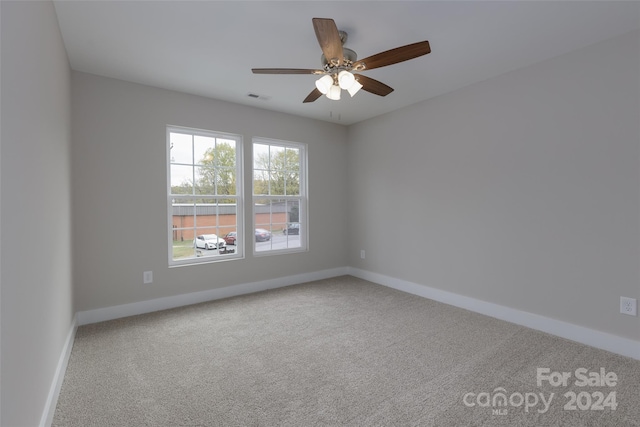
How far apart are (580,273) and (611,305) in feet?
1.00

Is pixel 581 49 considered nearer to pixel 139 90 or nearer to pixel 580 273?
pixel 580 273

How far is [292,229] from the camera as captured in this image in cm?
470

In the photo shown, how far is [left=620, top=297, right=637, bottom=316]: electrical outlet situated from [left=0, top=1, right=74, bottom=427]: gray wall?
375cm

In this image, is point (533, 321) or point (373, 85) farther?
point (533, 321)

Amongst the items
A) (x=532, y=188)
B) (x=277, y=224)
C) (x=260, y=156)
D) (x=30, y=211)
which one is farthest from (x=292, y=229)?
(x=30, y=211)

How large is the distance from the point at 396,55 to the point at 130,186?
295cm

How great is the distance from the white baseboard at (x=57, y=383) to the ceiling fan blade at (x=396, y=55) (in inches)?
110

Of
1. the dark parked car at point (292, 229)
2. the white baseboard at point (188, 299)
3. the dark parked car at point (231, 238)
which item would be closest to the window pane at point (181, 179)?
the dark parked car at point (231, 238)

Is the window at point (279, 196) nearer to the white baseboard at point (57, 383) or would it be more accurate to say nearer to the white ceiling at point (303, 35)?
the white ceiling at point (303, 35)

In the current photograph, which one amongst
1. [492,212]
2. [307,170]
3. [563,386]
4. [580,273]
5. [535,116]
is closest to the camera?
[563,386]

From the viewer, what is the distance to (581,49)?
8.59ft

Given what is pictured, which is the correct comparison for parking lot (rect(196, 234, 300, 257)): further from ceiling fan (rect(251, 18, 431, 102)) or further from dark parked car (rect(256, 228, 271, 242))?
ceiling fan (rect(251, 18, 431, 102))

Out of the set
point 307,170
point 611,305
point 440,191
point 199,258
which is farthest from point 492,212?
point 199,258

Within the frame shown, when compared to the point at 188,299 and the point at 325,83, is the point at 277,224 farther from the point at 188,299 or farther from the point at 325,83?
the point at 325,83
